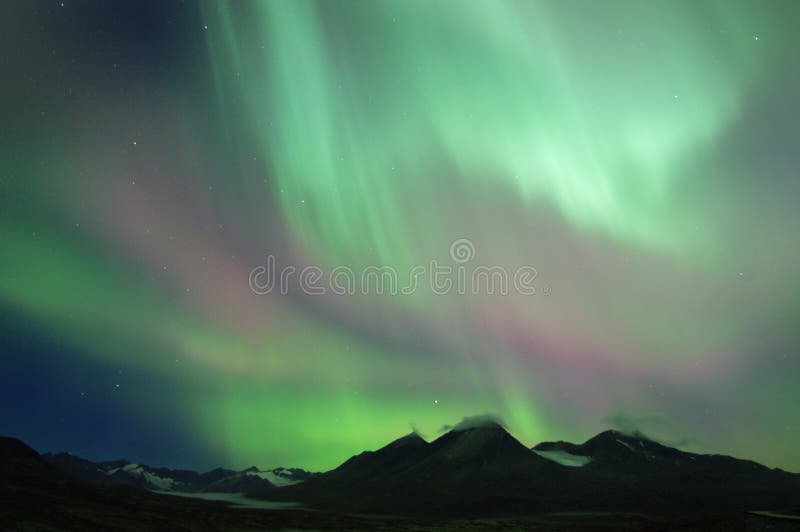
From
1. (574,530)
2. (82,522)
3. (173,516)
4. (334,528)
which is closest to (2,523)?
(82,522)

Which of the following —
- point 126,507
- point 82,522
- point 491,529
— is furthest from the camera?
point 491,529

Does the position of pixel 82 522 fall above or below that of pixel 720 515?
below

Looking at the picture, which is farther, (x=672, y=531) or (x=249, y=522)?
(x=249, y=522)

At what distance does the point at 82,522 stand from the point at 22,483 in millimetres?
88496

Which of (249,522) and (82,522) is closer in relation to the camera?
(82,522)

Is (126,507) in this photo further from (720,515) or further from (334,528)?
(720,515)

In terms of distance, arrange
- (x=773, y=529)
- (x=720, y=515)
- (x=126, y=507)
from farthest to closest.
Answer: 1. (x=126, y=507)
2. (x=720, y=515)
3. (x=773, y=529)

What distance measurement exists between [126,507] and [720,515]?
14828 cm

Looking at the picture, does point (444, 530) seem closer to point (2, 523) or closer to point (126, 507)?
point (126, 507)

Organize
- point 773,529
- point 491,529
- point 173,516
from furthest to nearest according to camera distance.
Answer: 1. point 491,529
2. point 173,516
3. point 773,529

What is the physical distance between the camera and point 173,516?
153 metres

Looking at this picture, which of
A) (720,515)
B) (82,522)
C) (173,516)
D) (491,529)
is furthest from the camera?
(491,529)

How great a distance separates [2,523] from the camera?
94.8 meters

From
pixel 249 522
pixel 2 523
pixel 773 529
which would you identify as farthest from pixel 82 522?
pixel 773 529
